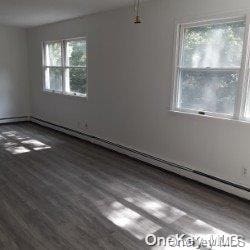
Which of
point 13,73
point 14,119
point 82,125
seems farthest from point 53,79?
point 14,119

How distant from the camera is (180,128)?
3.70 meters

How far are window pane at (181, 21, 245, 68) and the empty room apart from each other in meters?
0.01

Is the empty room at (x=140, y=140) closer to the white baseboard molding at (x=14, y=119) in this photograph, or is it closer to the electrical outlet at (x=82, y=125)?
the electrical outlet at (x=82, y=125)

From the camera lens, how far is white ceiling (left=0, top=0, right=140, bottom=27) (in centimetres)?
393

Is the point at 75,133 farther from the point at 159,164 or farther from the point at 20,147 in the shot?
the point at 159,164

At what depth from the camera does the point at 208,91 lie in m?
3.39

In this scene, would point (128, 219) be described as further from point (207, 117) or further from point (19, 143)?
point (19, 143)

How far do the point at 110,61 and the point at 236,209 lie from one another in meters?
2.99

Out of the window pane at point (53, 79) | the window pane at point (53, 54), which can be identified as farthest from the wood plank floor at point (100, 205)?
the window pane at point (53, 54)

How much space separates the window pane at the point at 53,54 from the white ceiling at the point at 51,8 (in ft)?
2.56

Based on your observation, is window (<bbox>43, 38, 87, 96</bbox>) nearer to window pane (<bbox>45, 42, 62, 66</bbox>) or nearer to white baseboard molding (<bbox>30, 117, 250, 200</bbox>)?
window pane (<bbox>45, 42, 62, 66</bbox>)

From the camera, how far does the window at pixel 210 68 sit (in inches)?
121

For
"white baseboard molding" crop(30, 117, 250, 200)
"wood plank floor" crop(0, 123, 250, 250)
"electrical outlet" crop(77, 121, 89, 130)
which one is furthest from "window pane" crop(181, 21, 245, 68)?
"electrical outlet" crop(77, 121, 89, 130)

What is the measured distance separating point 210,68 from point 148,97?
106 cm
